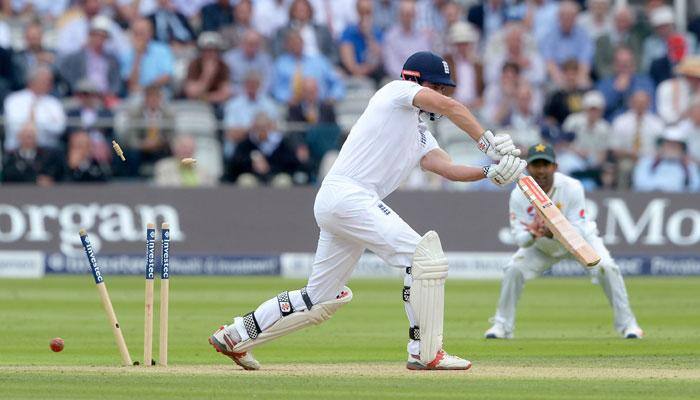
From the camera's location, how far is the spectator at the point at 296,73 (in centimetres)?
1808

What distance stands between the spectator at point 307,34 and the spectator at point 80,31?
6.24ft

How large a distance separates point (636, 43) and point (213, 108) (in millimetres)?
5883

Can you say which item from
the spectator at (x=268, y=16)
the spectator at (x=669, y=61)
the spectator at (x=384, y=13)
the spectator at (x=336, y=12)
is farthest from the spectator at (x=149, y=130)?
the spectator at (x=669, y=61)

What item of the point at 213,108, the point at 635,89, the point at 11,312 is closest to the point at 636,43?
the point at 635,89

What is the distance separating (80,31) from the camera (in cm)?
1814

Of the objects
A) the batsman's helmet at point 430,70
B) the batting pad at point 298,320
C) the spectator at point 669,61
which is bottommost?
the batting pad at point 298,320

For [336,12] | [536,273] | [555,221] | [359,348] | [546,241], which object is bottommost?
[359,348]

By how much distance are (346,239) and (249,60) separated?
1032cm

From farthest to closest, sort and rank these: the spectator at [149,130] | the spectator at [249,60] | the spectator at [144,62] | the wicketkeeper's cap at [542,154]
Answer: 1. the spectator at [249,60]
2. the spectator at [144,62]
3. the spectator at [149,130]
4. the wicketkeeper's cap at [542,154]

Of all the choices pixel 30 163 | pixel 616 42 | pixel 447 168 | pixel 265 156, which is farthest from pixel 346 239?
pixel 616 42

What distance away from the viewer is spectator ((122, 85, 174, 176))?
55.7 ft

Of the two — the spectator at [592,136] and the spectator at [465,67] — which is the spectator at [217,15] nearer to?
the spectator at [465,67]

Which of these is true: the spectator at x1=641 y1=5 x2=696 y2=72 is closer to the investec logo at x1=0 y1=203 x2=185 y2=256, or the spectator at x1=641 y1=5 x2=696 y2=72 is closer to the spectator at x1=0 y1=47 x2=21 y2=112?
the investec logo at x1=0 y1=203 x2=185 y2=256

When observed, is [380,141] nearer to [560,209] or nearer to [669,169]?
[560,209]
